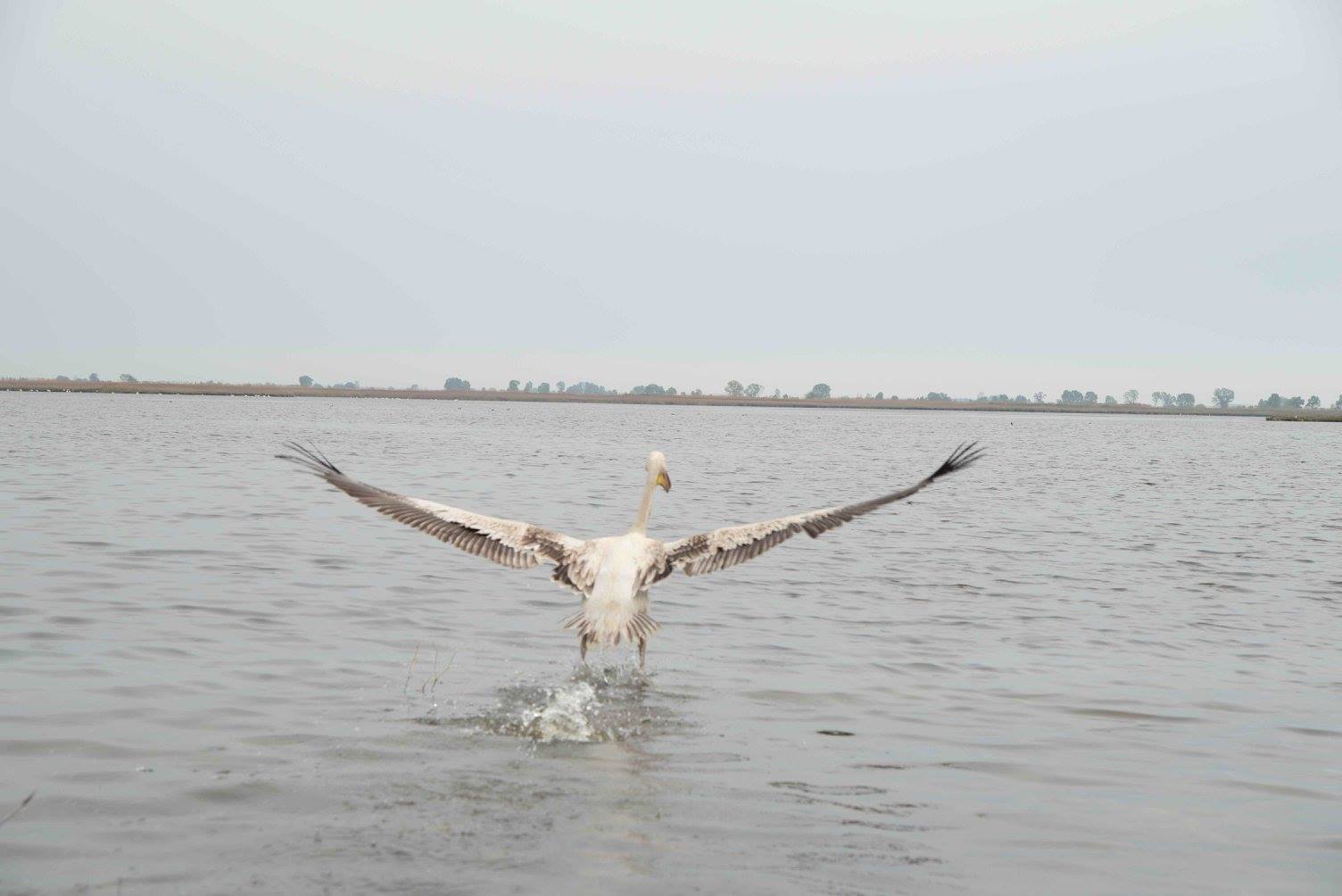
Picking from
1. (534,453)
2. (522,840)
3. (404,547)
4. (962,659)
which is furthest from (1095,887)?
(534,453)

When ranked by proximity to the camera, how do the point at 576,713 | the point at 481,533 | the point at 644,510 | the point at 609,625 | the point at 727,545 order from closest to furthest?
the point at 576,713, the point at 609,625, the point at 727,545, the point at 481,533, the point at 644,510

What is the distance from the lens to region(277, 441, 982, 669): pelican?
12.1 metres

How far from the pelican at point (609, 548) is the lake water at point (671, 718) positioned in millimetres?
598

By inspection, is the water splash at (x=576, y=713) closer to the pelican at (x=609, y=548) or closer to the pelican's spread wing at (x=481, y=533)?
the pelican at (x=609, y=548)

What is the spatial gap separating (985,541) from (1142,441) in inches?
2825

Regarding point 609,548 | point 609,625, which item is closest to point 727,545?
point 609,548

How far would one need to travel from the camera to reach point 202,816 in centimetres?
746

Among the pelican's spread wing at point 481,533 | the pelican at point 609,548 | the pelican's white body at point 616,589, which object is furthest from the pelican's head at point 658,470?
the pelican's spread wing at point 481,533

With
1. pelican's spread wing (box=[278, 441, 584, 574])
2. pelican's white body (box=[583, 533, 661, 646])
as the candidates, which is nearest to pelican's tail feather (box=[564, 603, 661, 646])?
pelican's white body (box=[583, 533, 661, 646])

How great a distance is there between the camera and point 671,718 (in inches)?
413

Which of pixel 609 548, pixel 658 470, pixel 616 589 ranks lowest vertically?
pixel 616 589

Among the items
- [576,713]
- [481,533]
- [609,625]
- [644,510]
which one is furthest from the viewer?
[644,510]

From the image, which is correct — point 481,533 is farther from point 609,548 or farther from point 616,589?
point 616,589

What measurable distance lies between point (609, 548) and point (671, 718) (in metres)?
2.85
